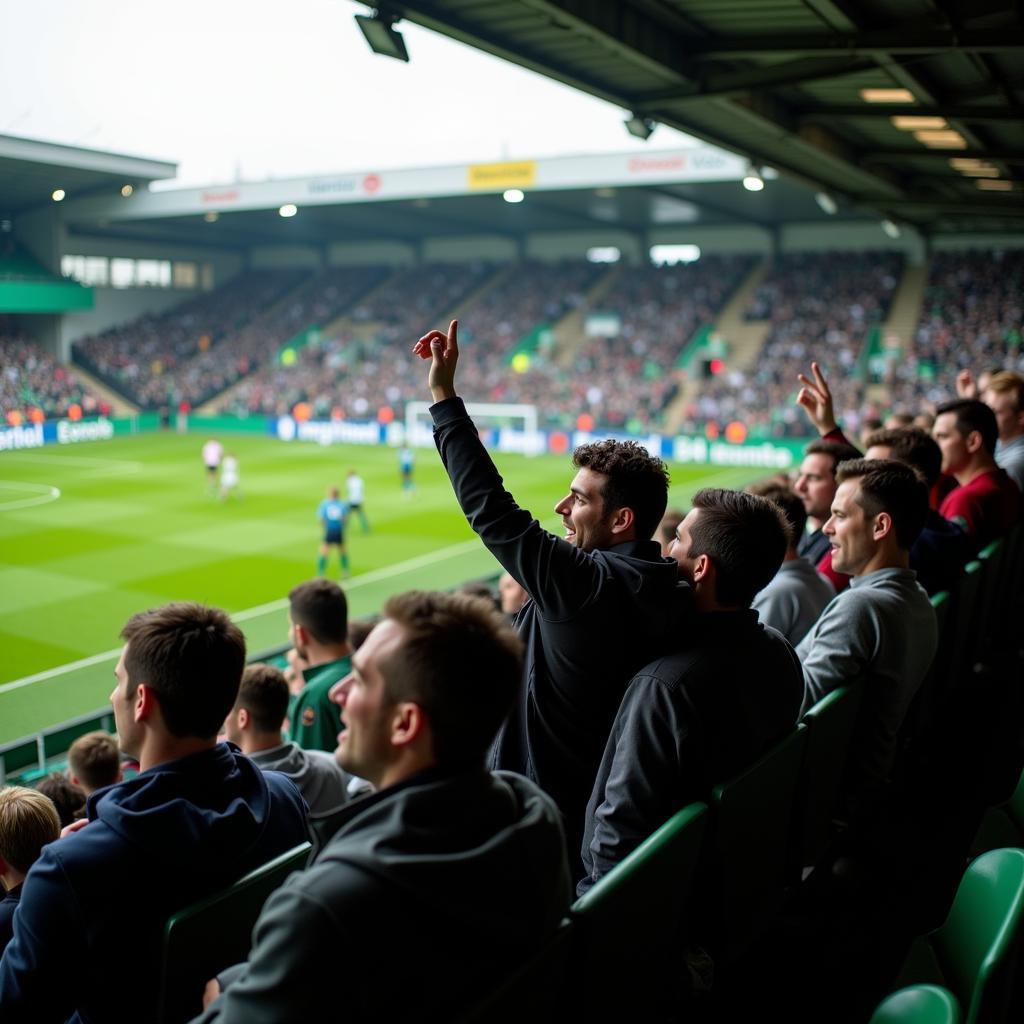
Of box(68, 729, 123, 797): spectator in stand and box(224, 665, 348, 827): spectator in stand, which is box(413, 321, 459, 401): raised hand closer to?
box(224, 665, 348, 827): spectator in stand

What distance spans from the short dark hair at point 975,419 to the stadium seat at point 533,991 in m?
5.47

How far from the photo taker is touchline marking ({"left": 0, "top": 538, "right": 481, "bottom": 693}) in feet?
40.4

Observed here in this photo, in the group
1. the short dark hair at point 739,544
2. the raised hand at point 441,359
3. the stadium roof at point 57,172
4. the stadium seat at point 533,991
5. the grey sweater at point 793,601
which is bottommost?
the stadium seat at point 533,991

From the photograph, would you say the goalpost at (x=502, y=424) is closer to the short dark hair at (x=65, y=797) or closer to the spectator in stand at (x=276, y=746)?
the short dark hair at (x=65, y=797)

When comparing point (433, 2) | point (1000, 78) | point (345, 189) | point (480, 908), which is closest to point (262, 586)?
point (433, 2)

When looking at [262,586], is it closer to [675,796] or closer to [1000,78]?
[1000,78]

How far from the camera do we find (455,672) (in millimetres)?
2055

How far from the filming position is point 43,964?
245 cm

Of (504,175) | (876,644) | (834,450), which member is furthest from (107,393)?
(876,644)

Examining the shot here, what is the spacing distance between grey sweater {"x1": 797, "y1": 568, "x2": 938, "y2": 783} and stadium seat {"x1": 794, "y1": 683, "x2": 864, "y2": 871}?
81 millimetres

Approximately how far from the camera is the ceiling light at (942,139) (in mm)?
13102

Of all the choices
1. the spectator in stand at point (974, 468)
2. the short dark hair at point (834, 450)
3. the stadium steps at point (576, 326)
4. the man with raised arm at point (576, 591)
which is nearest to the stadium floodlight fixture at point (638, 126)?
the spectator in stand at point (974, 468)

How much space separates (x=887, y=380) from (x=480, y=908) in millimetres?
36485

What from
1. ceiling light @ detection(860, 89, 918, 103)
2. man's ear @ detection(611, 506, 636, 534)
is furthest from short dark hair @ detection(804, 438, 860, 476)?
ceiling light @ detection(860, 89, 918, 103)
